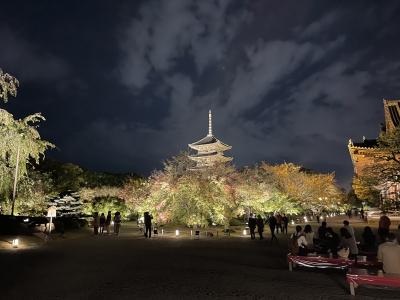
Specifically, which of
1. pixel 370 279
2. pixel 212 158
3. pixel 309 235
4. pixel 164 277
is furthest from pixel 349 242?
pixel 212 158

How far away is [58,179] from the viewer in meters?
44.3

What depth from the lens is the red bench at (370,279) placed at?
800cm

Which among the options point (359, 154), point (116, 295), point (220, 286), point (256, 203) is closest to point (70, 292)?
point (116, 295)

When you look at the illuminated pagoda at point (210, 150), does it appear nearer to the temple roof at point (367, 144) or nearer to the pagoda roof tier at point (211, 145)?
the pagoda roof tier at point (211, 145)

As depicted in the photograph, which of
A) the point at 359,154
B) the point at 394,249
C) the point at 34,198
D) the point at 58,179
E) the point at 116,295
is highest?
the point at 359,154

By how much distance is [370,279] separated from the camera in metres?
8.20

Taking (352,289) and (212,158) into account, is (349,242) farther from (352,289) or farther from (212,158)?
(212,158)

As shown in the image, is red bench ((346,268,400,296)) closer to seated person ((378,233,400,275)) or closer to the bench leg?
the bench leg

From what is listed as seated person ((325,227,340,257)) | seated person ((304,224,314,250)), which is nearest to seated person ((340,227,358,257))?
seated person ((325,227,340,257))

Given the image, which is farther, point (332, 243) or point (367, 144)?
point (367, 144)

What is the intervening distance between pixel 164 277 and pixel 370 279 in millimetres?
5541

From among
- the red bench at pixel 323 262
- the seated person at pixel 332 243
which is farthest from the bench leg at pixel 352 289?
the seated person at pixel 332 243

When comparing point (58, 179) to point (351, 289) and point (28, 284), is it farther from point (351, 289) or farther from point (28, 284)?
point (351, 289)

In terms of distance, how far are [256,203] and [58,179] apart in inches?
964
